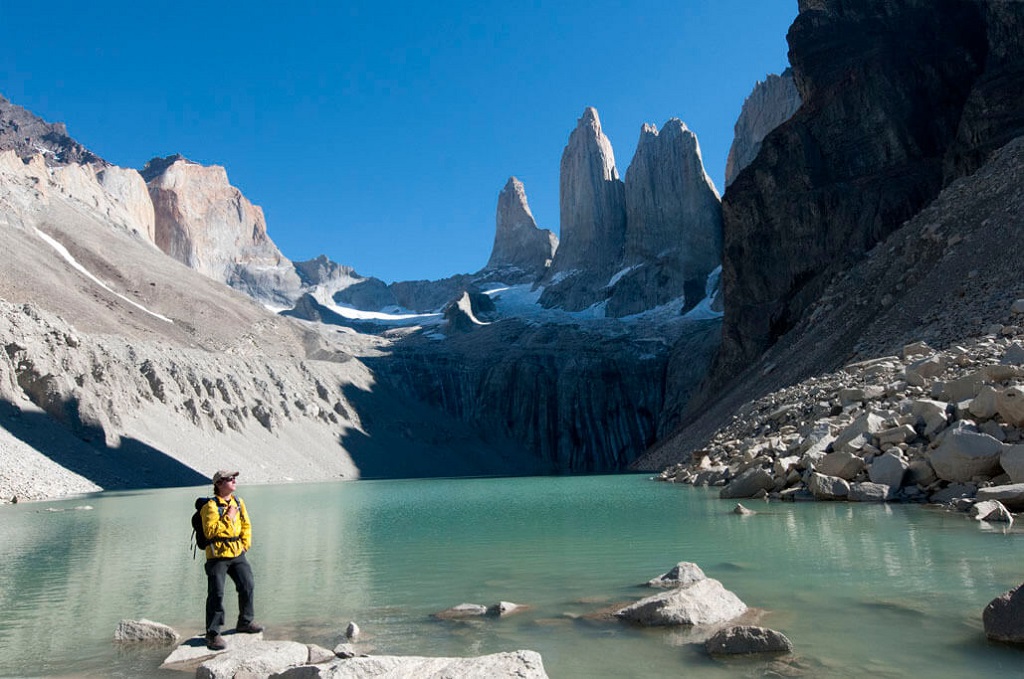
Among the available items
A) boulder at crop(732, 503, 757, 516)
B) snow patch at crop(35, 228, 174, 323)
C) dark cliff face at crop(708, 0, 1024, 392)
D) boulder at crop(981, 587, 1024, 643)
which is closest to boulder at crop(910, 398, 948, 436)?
boulder at crop(732, 503, 757, 516)

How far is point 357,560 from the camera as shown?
12.9 metres

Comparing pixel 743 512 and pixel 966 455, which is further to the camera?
pixel 743 512

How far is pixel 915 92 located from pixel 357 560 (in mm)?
55210

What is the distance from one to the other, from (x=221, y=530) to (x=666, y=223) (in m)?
111

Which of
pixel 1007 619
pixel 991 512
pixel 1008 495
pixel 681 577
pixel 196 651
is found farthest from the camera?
pixel 1008 495

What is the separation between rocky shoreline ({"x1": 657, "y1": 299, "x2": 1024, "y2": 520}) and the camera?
15164mm

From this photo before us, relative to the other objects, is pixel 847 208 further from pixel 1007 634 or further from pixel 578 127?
pixel 578 127

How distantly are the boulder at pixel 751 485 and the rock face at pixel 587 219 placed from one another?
98.4 meters

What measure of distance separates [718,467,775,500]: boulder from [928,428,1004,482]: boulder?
4841 millimetres

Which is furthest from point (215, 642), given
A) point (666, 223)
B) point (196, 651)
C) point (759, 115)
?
point (666, 223)

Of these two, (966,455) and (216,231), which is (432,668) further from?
(216,231)

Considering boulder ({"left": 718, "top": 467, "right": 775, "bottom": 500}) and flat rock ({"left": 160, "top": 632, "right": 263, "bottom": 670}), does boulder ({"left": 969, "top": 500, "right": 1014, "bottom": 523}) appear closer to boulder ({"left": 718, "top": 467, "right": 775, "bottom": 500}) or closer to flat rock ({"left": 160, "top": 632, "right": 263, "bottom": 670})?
boulder ({"left": 718, "top": 467, "right": 775, "bottom": 500})

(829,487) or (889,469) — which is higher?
(889,469)

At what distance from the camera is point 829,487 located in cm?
1764
